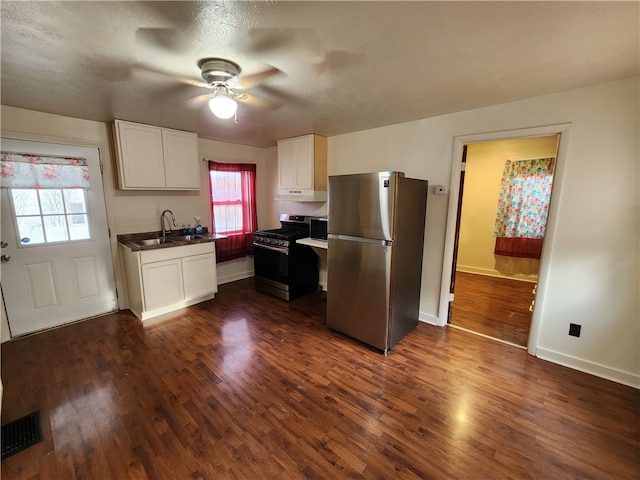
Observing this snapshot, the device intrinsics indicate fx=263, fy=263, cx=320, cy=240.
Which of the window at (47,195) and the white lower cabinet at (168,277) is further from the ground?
the window at (47,195)

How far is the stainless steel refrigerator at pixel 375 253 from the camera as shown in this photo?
236 centimetres

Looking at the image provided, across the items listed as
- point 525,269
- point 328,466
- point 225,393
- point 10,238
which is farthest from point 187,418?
point 525,269

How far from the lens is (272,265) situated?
12.4 ft

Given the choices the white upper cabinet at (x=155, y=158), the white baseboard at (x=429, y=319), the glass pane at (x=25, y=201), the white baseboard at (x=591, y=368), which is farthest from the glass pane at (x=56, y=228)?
the white baseboard at (x=591, y=368)

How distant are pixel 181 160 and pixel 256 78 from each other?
2.08 m

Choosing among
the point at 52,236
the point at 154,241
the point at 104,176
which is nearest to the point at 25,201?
the point at 52,236

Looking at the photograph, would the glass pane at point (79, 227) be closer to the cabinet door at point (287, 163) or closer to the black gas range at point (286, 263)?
the black gas range at point (286, 263)

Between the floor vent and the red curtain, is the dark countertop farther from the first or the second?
the floor vent

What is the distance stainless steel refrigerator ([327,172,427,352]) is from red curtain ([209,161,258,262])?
7.20ft

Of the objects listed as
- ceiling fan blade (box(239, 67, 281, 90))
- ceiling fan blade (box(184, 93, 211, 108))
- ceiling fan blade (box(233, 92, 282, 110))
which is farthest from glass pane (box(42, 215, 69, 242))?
ceiling fan blade (box(239, 67, 281, 90))

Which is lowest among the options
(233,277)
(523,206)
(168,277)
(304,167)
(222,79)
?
(233,277)

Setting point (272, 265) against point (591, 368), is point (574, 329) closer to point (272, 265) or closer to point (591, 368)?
point (591, 368)

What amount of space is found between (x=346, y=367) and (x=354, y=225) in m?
1.29

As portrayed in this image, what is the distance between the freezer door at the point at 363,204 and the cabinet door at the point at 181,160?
2.07m
